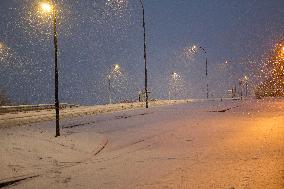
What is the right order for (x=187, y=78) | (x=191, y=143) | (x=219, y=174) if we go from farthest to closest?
1. (x=187, y=78)
2. (x=191, y=143)
3. (x=219, y=174)

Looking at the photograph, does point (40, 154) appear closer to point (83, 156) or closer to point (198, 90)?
point (83, 156)

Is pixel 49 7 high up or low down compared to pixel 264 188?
up

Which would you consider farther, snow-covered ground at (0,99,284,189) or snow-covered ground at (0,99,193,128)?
snow-covered ground at (0,99,193,128)

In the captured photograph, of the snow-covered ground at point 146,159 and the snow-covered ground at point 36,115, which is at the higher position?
the snow-covered ground at point 36,115

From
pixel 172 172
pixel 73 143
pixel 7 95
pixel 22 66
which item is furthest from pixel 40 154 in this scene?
pixel 22 66

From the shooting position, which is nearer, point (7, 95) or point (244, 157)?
point (244, 157)

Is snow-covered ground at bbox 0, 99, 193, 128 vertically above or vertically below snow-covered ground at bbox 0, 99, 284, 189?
above

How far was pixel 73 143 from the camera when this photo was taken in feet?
60.9

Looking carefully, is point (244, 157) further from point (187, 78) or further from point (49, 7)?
point (187, 78)

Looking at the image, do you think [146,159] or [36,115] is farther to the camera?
[36,115]

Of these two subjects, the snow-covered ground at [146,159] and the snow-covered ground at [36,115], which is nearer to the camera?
the snow-covered ground at [146,159]

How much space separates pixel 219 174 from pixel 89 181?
3597mm

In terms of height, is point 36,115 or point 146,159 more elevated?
point 36,115

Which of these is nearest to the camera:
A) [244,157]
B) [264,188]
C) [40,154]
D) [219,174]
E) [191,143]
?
Answer: [264,188]
